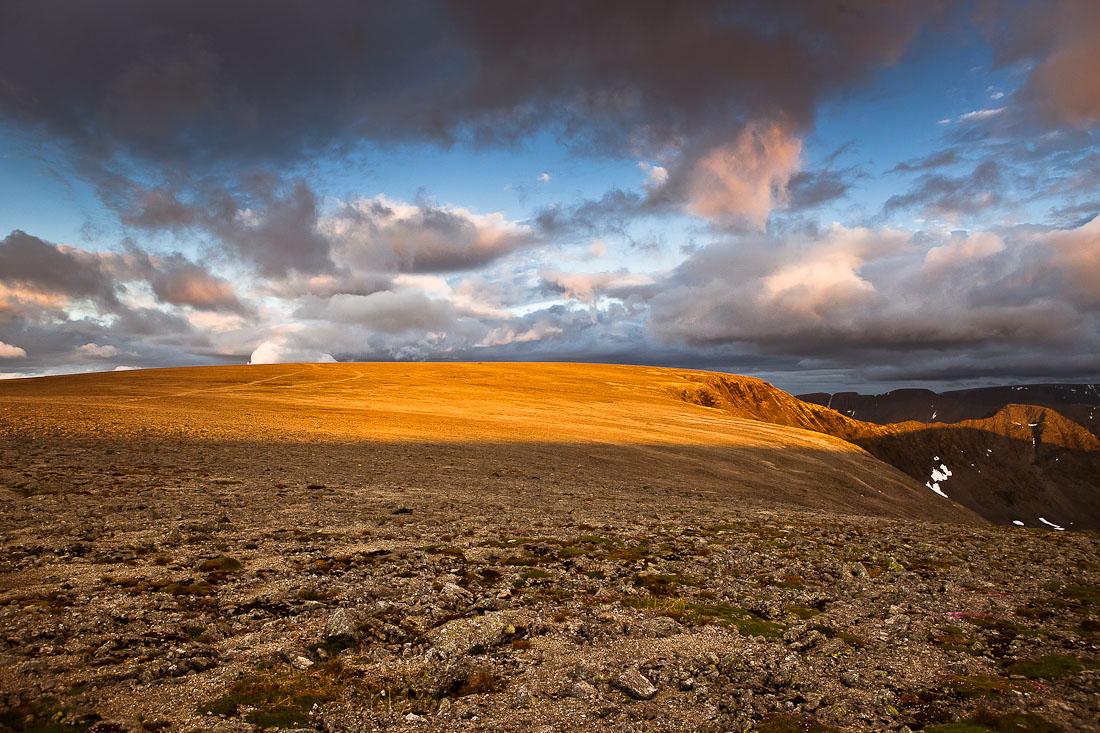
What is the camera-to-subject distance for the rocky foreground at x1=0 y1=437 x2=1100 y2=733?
23.0ft

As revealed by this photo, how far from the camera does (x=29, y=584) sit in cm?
1036

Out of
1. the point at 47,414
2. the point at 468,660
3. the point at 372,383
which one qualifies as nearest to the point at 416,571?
the point at 468,660

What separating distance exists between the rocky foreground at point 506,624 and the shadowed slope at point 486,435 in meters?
11.7

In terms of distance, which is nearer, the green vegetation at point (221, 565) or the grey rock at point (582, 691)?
the grey rock at point (582, 691)

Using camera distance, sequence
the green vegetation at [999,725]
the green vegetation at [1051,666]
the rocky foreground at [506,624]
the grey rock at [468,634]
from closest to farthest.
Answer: the green vegetation at [999,725], the rocky foreground at [506,624], the green vegetation at [1051,666], the grey rock at [468,634]

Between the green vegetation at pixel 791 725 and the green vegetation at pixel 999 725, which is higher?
the green vegetation at pixel 999 725

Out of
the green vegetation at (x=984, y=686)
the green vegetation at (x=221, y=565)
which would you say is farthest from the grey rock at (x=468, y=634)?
the green vegetation at (x=984, y=686)

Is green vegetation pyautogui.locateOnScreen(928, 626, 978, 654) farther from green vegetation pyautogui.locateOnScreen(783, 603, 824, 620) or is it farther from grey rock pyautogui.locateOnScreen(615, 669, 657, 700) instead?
grey rock pyautogui.locateOnScreen(615, 669, 657, 700)

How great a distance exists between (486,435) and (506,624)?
135ft

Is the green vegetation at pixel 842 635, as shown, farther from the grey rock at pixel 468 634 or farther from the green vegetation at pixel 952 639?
the grey rock at pixel 468 634

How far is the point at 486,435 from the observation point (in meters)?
50.3

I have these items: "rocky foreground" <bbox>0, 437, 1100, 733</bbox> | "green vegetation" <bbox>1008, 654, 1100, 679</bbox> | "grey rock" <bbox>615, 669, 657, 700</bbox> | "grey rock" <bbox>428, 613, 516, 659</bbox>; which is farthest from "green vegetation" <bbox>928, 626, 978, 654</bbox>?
"grey rock" <bbox>428, 613, 516, 659</bbox>

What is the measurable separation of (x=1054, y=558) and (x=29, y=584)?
Answer: 93.1 feet

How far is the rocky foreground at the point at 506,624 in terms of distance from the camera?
701 centimetres
